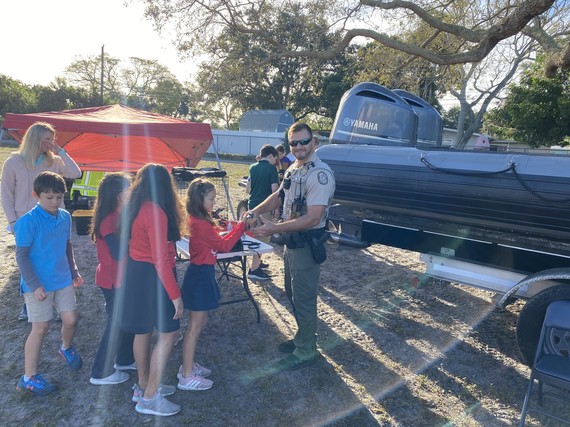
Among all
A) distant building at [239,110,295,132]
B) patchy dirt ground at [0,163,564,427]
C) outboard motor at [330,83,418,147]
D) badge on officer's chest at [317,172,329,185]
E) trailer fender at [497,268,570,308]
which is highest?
distant building at [239,110,295,132]

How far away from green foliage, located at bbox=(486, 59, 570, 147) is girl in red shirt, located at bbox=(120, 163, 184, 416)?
17163mm

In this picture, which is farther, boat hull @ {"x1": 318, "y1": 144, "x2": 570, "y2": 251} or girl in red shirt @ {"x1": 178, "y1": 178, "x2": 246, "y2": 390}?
boat hull @ {"x1": 318, "y1": 144, "x2": 570, "y2": 251}

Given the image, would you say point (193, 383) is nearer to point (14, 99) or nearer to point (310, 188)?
point (310, 188)

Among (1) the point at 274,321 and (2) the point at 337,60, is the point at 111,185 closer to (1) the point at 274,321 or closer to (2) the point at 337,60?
(1) the point at 274,321

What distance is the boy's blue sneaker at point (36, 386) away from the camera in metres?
2.63

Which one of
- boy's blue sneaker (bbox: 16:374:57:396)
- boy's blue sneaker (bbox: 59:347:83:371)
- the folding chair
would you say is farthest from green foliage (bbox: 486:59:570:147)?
boy's blue sneaker (bbox: 16:374:57:396)

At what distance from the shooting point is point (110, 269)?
9.00 feet

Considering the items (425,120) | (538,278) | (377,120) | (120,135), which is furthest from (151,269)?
(425,120)

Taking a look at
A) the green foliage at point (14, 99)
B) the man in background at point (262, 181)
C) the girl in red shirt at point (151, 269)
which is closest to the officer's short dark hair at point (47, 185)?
the girl in red shirt at point (151, 269)

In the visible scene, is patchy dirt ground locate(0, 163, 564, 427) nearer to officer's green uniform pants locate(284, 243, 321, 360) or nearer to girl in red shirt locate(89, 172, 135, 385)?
girl in red shirt locate(89, 172, 135, 385)

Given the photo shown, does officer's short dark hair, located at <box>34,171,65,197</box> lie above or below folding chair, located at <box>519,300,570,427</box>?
above

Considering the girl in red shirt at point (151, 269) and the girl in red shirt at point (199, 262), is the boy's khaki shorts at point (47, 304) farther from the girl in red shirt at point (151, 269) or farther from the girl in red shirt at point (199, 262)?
the girl in red shirt at point (199, 262)

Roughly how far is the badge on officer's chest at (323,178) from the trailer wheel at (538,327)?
1.62 metres

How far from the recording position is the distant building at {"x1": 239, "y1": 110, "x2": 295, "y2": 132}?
90.7ft
